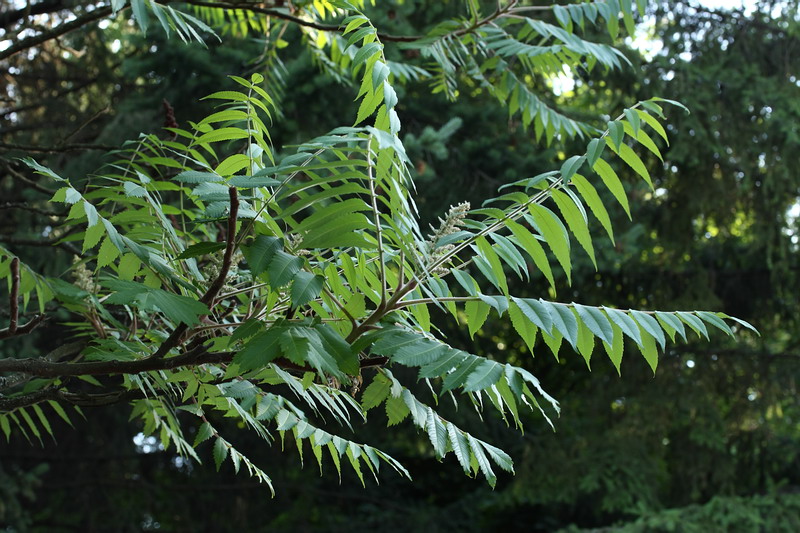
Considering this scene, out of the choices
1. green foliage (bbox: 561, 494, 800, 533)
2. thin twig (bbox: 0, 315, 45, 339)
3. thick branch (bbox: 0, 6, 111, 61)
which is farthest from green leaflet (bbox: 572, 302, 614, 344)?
green foliage (bbox: 561, 494, 800, 533)

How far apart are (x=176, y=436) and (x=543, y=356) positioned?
9508 mm

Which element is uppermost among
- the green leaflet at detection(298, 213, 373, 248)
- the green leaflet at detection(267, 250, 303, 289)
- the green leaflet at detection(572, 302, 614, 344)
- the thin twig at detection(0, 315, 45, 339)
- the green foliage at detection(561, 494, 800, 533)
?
the thin twig at detection(0, 315, 45, 339)

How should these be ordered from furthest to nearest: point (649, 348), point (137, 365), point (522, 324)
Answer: point (649, 348)
point (522, 324)
point (137, 365)

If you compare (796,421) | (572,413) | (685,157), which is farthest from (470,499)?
(685,157)

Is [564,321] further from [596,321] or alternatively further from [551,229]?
[551,229]

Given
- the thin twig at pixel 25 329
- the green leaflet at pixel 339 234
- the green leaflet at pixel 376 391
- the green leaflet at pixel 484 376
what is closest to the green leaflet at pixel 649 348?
the green leaflet at pixel 484 376

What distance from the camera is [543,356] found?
38.6 feet

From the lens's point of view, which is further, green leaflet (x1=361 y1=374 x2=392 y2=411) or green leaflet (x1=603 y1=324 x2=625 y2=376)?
green leaflet (x1=361 y1=374 x2=392 y2=411)

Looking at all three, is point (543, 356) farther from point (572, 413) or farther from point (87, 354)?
point (87, 354)

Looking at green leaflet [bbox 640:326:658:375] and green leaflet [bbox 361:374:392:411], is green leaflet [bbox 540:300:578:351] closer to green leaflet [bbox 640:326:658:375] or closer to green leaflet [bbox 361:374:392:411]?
green leaflet [bbox 640:326:658:375]

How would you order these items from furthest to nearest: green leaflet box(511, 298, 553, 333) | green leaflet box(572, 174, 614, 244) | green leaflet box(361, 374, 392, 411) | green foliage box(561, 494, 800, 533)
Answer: green foliage box(561, 494, 800, 533), green leaflet box(361, 374, 392, 411), green leaflet box(572, 174, 614, 244), green leaflet box(511, 298, 553, 333)

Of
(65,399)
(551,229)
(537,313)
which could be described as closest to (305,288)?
(537,313)

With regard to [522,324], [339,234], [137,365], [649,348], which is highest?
[339,234]

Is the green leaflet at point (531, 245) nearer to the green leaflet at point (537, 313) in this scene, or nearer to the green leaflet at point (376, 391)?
the green leaflet at point (537, 313)
